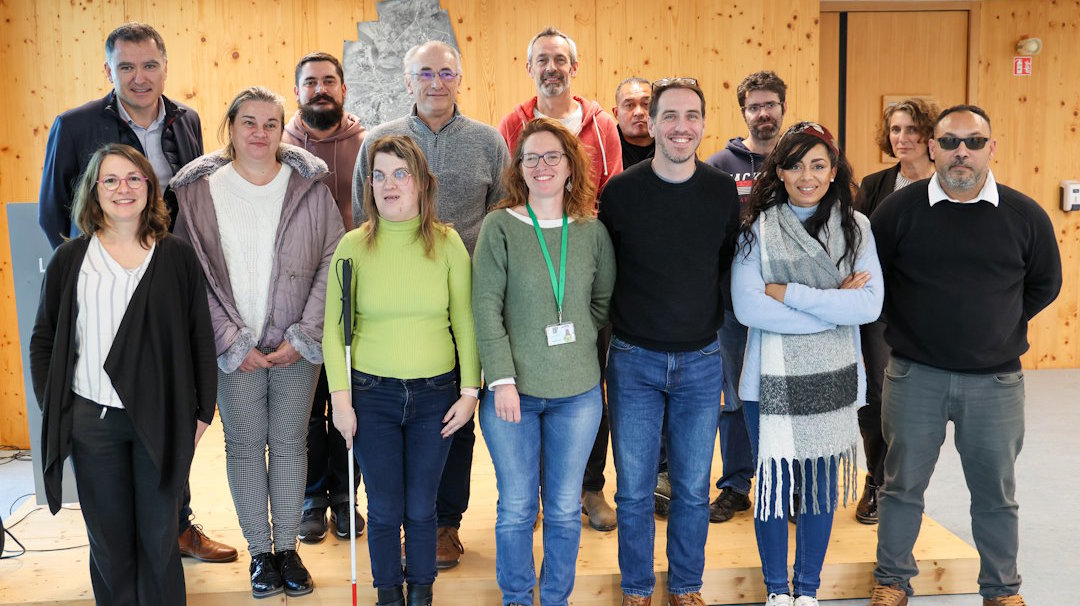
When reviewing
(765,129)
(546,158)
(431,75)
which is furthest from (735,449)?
(431,75)

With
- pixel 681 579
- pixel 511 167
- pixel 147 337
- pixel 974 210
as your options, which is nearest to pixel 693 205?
pixel 511 167

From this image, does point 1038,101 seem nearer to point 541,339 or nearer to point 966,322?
point 966,322

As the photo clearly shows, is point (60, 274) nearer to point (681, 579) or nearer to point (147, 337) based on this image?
point (147, 337)

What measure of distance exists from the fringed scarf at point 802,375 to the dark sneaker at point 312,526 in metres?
1.52

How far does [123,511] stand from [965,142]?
8.69 ft

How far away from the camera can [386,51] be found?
5.35 meters

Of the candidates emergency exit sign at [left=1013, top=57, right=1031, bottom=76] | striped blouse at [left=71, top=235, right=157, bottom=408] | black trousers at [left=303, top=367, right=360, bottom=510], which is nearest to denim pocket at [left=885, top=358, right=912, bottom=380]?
black trousers at [left=303, top=367, right=360, bottom=510]

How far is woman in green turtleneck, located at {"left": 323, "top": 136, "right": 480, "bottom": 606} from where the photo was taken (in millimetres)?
2602

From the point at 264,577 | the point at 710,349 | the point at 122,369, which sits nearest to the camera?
the point at 122,369

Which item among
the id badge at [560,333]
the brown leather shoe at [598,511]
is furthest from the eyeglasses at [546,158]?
the brown leather shoe at [598,511]

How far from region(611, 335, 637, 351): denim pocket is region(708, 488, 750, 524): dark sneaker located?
106 cm

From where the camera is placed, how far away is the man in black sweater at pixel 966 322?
2768mm

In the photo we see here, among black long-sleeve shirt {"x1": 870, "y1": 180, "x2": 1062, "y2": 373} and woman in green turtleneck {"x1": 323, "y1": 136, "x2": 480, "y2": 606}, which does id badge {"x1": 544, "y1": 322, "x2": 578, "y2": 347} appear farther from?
black long-sleeve shirt {"x1": 870, "y1": 180, "x2": 1062, "y2": 373}

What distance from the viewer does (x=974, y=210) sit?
2.78 m
